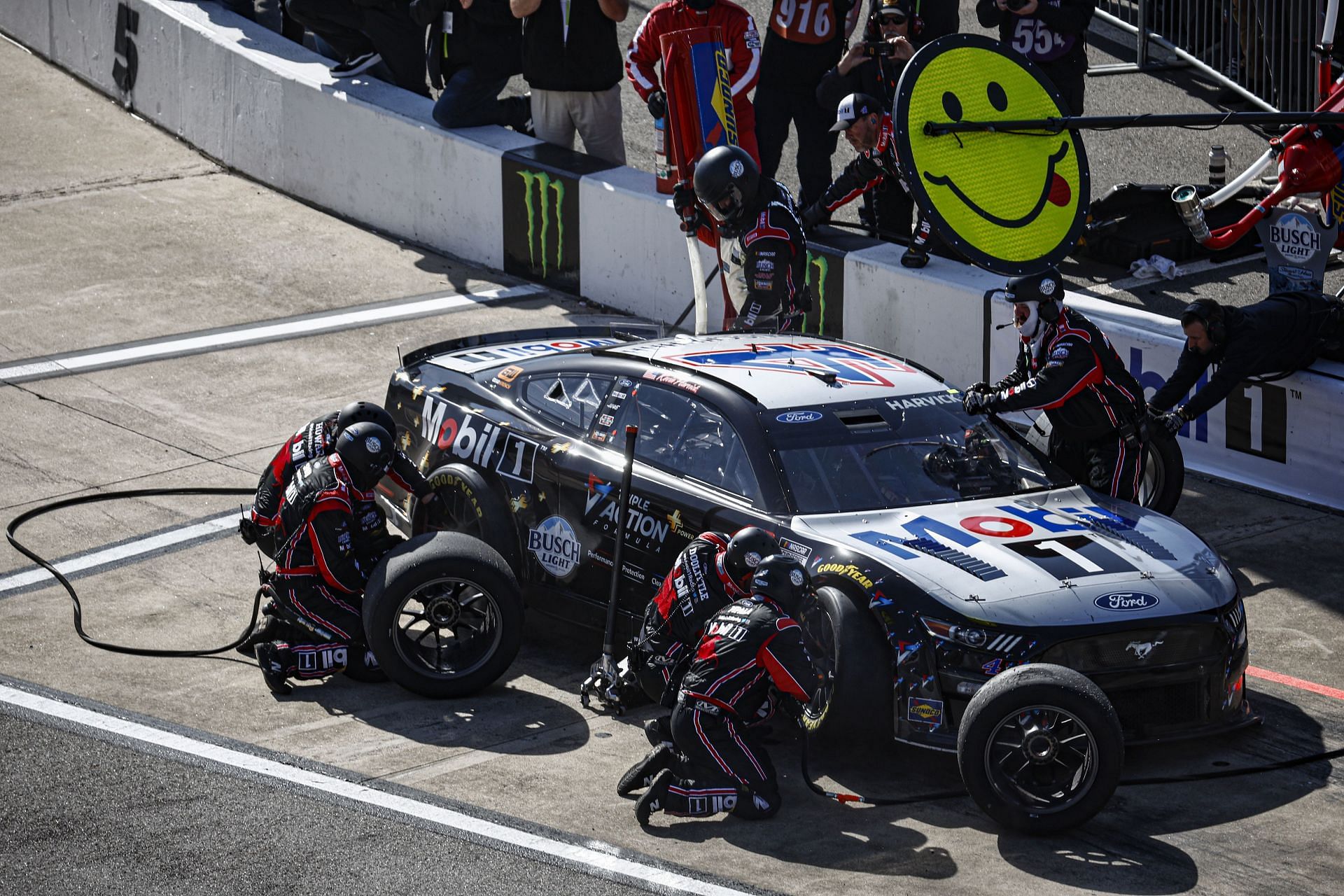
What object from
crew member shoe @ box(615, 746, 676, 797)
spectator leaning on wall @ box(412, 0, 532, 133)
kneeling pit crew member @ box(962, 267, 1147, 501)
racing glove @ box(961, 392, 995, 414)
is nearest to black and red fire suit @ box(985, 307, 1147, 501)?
kneeling pit crew member @ box(962, 267, 1147, 501)

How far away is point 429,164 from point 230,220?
202cm

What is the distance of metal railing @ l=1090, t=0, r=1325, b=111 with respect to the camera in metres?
16.5

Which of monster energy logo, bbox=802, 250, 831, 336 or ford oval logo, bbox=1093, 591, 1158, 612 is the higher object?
monster energy logo, bbox=802, 250, 831, 336

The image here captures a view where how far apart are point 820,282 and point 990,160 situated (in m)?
3.39

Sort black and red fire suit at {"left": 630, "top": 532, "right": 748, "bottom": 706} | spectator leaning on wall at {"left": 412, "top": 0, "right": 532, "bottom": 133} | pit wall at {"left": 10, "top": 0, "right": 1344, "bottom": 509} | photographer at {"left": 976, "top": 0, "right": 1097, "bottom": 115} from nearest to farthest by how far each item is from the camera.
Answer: black and red fire suit at {"left": 630, "top": 532, "right": 748, "bottom": 706} → pit wall at {"left": 10, "top": 0, "right": 1344, "bottom": 509} → photographer at {"left": 976, "top": 0, "right": 1097, "bottom": 115} → spectator leaning on wall at {"left": 412, "top": 0, "right": 532, "bottom": 133}

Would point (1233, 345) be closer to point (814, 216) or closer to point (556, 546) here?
point (814, 216)

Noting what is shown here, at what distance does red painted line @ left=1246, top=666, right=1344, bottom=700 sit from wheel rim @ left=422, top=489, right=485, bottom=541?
379cm

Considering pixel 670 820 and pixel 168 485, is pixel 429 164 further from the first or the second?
pixel 670 820

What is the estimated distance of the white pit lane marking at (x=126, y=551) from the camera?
9555 mm

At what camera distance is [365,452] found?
8359mm

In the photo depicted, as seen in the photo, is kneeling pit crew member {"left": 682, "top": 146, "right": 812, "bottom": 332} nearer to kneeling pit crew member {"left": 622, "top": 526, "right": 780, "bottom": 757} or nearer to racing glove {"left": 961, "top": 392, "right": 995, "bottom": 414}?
racing glove {"left": 961, "top": 392, "right": 995, "bottom": 414}

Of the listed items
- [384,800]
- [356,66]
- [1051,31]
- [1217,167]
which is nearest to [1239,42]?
[1217,167]

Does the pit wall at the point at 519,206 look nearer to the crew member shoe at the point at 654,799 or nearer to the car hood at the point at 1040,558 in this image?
the car hood at the point at 1040,558

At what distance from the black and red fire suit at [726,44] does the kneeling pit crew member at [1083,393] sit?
4180 mm
